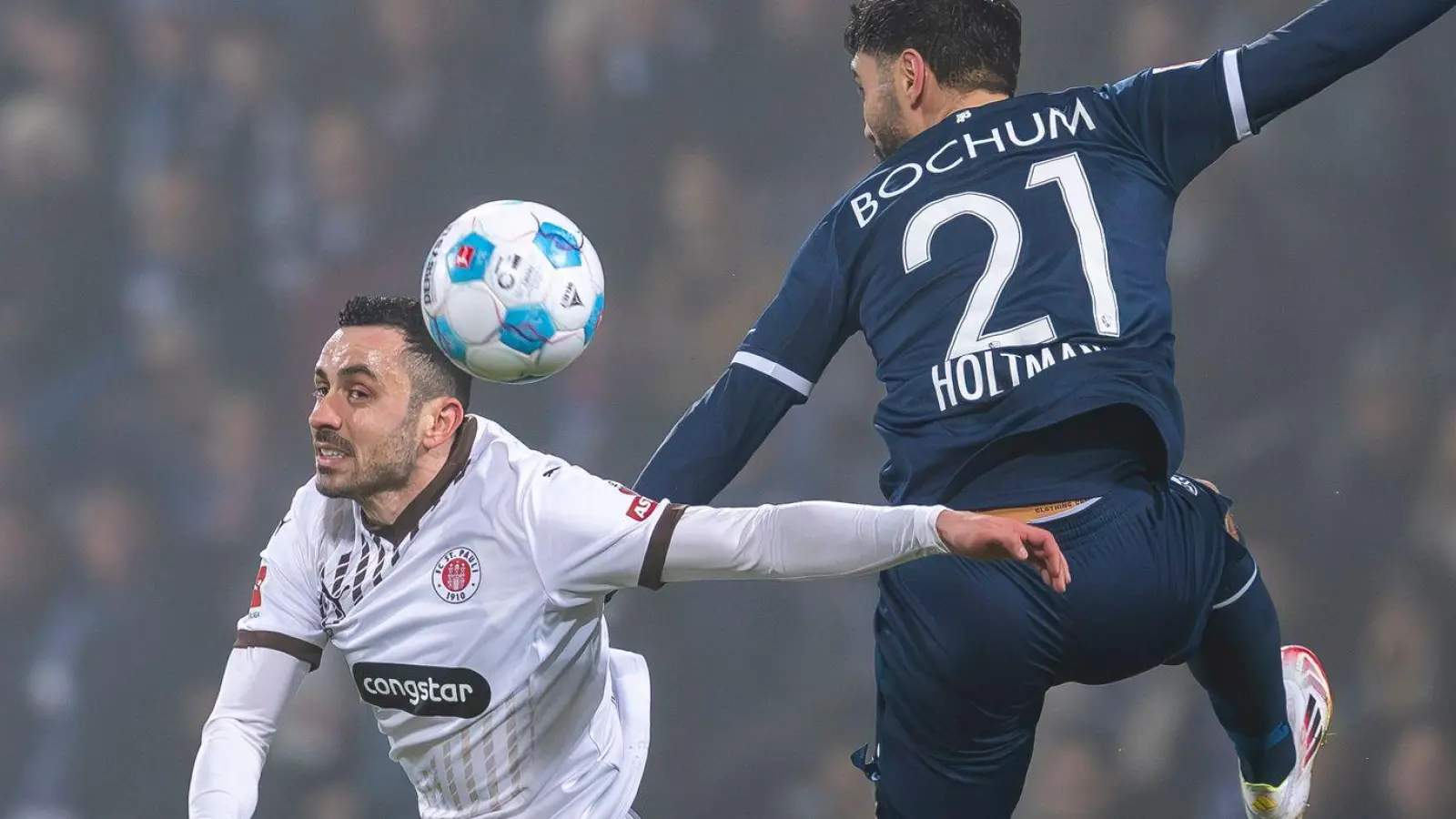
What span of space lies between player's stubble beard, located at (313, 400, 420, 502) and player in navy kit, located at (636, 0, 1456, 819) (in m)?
0.44

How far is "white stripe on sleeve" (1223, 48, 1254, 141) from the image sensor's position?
267cm

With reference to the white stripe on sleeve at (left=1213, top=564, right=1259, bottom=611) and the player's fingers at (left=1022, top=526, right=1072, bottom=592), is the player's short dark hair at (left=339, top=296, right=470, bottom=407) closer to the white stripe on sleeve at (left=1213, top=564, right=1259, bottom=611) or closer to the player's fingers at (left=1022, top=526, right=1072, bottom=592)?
the player's fingers at (left=1022, top=526, right=1072, bottom=592)

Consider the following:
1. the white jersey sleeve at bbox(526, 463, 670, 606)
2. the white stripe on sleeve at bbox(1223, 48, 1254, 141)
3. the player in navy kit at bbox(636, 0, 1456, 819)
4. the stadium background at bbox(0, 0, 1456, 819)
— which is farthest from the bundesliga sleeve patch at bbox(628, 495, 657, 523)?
the stadium background at bbox(0, 0, 1456, 819)

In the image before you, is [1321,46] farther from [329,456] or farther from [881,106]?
[329,456]

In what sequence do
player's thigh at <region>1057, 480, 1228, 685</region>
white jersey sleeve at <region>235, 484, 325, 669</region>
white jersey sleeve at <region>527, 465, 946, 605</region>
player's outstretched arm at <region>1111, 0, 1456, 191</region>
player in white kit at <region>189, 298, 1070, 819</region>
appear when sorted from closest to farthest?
white jersey sleeve at <region>527, 465, 946, 605</region> → player's thigh at <region>1057, 480, 1228, 685</region> → player's outstretched arm at <region>1111, 0, 1456, 191</region> → player in white kit at <region>189, 298, 1070, 819</region> → white jersey sleeve at <region>235, 484, 325, 669</region>

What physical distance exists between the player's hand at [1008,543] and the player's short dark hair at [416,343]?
45.4 inches

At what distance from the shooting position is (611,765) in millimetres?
2992

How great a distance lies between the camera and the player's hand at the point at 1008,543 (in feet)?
6.84

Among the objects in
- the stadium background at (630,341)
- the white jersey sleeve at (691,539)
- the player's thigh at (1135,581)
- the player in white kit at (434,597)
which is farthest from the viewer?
the stadium background at (630,341)

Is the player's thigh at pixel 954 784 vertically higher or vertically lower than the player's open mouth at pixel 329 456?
lower

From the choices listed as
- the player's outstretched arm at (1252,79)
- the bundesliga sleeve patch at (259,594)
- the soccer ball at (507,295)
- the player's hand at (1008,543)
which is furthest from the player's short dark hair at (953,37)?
the bundesliga sleeve patch at (259,594)

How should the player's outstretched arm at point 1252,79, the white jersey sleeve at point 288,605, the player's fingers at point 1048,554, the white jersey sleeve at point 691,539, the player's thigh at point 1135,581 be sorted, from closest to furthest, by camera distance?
1. the player's fingers at point 1048,554
2. the white jersey sleeve at point 691,539
3. the player's thigh at point 1135,581
4. the player's outstretched arm at point 1252,79
5. the white jersey sleeve at point 288,605

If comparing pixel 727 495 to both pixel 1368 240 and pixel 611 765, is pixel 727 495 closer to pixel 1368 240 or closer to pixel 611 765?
pixel 611 765

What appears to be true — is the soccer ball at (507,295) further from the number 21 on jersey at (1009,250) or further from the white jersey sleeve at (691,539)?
the number 21 on jersey at (1009,250)
